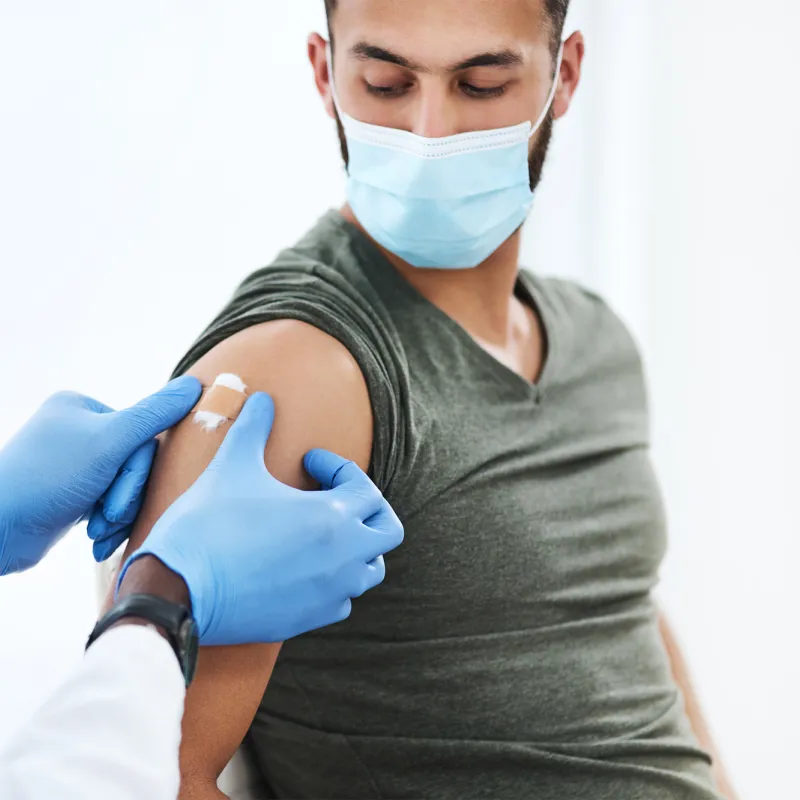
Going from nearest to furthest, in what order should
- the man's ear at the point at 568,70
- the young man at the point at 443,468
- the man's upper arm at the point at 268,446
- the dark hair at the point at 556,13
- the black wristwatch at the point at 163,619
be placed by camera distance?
the black wristwatch at the point at 163,619, the man's upper arm at the point at 268,446, the young man at the point at 443,468, the dark hair at the point at 556,13, the man's ear at the point at 568,70

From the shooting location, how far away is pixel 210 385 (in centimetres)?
97

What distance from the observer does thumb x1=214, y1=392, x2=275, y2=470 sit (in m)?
0.88

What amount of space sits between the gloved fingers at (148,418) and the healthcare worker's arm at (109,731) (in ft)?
0.81

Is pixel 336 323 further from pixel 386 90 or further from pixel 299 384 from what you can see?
pixel 386 90

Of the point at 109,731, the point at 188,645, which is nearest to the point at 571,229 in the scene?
the point at 188,645

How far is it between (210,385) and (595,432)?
→ 1.97 ft

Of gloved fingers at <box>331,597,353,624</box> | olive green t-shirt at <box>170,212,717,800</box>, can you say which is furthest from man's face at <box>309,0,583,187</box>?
gloved fingers at <box>331,597,353,624</box>

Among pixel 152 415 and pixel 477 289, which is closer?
pixel 152 415

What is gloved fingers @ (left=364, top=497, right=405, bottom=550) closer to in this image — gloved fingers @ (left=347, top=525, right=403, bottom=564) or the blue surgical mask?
gloved fingers @ (left=347, top=525, right=403, bottom=564)

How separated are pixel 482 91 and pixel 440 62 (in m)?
0.08

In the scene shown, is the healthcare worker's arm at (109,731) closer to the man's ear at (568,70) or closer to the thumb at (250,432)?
the thumb at (250,432)

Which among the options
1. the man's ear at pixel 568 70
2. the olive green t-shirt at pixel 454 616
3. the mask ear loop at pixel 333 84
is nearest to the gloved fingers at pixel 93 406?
the olive green t-shirt at pixel 454 616

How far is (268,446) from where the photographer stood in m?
0.93

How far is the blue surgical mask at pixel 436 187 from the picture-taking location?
113 centimetres
